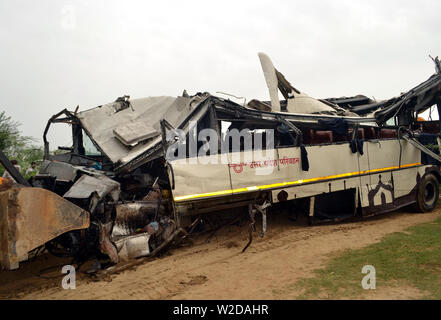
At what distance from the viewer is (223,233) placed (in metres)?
7.50

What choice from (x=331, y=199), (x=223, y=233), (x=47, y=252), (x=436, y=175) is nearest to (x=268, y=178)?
(x=223, y=233)

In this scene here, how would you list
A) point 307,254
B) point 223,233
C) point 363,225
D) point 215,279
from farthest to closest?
point 363,225, point 223,233, point 307,254, point 215,279

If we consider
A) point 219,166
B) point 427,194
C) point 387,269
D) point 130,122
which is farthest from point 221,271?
point 427,194

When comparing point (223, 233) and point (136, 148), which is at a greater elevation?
point (136, 148)

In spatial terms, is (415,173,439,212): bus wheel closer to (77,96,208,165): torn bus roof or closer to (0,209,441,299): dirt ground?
(0,209,441,299): dirt ground

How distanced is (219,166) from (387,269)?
3191 mm

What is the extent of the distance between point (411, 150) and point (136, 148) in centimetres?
749

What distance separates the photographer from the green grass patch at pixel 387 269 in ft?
14.2

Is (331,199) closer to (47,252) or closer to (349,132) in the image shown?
(349,132)

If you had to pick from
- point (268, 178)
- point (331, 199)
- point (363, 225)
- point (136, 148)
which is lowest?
point (363, 225)

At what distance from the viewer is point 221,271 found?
529 cm

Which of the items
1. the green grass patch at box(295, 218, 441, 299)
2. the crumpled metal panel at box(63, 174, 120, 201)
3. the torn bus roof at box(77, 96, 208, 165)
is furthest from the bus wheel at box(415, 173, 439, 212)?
the crumpled metal panel at box(63, 174, 120, 201)

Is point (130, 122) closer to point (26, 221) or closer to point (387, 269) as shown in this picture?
point (26, 221)
